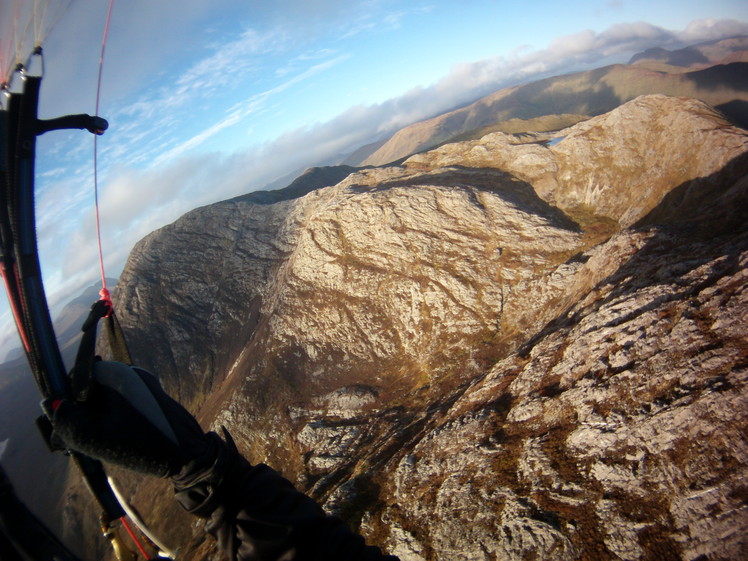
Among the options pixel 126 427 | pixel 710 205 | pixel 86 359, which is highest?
pixel 86 359

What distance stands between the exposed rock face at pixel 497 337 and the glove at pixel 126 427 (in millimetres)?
17292

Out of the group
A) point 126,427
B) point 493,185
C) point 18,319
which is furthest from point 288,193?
point 126,427

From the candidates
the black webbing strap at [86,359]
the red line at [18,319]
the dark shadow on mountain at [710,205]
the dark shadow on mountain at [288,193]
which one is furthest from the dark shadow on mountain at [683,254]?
the dark shadow on mountain at [288,193]

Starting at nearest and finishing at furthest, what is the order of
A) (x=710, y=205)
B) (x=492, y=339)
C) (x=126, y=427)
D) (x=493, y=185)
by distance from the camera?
(x=126, y=427)
(x=710, y=205)
(x=492, y=339)
(x=493, y=185)

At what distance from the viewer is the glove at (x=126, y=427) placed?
394cm

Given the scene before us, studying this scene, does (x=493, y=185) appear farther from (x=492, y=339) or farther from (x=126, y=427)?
(x=126, y=427)

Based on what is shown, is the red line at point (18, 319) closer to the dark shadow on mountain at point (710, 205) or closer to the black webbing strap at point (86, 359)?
the black webbing strap at point (86, 359)

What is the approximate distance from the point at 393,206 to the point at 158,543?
73.2 meters

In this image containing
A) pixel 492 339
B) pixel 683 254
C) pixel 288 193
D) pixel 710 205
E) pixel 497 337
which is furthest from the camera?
pixel 288 193

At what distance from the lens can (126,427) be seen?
4.08m

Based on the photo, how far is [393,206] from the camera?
74.4 metres

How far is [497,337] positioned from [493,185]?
41.8m

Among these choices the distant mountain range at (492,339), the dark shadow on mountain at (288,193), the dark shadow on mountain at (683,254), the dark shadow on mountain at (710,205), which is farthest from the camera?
the dark shadow on mountain at (288,193)

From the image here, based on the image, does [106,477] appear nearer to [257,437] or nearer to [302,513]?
[302,513]
